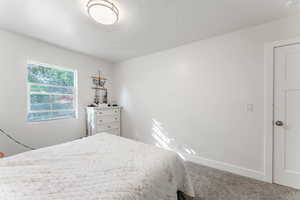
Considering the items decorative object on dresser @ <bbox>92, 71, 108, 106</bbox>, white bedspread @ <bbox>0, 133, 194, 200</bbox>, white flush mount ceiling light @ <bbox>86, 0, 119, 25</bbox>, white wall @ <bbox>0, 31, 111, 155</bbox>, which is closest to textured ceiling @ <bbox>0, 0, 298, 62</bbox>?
white flush mount ceiling light @ <bbox>86, 0, 119, 25</bbox>

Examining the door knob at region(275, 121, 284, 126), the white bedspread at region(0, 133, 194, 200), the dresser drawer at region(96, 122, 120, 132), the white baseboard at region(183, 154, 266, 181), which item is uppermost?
the door knob at region(275, 121, 284, 126)

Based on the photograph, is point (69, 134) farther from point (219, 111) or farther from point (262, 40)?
point (262, 40)

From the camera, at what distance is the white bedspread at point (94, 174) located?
89 centimetres

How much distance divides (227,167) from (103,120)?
289 centimetres

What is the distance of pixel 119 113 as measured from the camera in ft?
13.1

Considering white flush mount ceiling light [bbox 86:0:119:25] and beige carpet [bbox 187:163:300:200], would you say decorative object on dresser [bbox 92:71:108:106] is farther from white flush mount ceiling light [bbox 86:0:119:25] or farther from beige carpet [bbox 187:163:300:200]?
beige carpet [bbox 187:163:300:200]

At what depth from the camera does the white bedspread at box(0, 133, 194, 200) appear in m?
0.89

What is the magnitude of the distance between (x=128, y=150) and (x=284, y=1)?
8.69 ft

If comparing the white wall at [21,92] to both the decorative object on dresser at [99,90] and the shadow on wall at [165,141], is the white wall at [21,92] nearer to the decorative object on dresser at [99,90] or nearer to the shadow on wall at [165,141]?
the decorative object on dresser at [99,90]

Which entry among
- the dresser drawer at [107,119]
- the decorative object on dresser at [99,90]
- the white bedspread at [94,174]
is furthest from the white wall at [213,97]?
the white bedspread at [94,174]

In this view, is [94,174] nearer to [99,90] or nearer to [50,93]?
[50,93]

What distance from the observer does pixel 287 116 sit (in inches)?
76.0

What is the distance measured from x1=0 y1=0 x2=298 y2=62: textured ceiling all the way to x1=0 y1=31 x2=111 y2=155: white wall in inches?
9.3

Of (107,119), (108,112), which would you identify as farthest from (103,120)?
(108,112)
